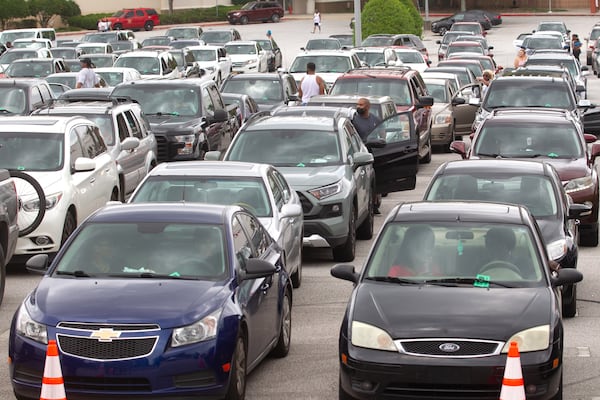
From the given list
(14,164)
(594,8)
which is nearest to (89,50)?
(14,164)

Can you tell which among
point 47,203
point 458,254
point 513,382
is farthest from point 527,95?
point 513,382

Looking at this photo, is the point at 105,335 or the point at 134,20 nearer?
the point at 105,335

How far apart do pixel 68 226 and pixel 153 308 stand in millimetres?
7466

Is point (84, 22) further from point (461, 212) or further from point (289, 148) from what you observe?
point (461, 212)

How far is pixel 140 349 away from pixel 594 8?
9754 cm

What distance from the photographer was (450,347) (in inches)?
357

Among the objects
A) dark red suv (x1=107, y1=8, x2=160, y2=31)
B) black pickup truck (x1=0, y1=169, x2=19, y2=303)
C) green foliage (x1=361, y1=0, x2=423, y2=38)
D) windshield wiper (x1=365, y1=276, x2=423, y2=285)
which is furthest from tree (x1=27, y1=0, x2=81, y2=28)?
windshield wiper (x1=365, y1=276, x2=423, y2=285)

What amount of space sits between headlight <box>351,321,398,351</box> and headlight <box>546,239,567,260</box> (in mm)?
4543

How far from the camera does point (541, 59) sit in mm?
A: 38562

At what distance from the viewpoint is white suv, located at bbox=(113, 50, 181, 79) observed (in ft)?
133

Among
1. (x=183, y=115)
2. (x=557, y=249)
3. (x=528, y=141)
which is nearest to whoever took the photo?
(x=557, y=249)

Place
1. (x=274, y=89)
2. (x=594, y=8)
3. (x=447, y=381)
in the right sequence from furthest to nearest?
(x=594, y=8), (x=274, y=89), (x=447, y=381)

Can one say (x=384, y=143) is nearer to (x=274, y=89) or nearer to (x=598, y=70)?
(x=274, y=89)

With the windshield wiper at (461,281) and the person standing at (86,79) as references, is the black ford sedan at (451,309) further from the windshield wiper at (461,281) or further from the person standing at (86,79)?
the person standing at (86,79)
